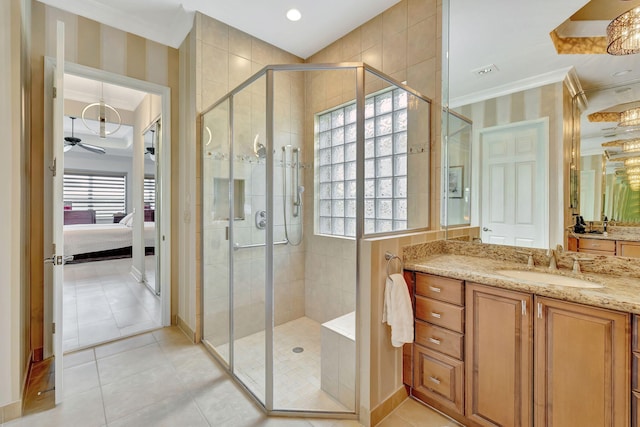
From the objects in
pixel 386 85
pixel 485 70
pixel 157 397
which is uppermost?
pixel 485 70

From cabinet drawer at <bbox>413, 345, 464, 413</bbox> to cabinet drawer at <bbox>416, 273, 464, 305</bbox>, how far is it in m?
0.34

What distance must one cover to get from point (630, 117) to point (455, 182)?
93 cm

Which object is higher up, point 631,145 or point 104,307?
point 631,145

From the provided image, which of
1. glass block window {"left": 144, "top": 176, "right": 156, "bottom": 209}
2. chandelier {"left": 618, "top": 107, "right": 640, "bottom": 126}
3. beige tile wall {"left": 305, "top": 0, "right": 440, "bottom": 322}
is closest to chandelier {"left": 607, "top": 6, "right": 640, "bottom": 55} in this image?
chandelier {"left": 618, "top": 107, "right": 640, "bottom": 126}

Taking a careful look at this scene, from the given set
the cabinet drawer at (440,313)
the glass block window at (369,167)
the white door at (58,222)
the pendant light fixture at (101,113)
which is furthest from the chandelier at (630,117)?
the pendant light fixture at (101,113)

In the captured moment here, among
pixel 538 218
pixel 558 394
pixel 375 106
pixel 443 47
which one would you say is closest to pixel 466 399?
pixel 558 394

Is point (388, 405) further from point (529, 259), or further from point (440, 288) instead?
point (529, 259)

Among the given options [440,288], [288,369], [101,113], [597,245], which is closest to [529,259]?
[597,245]

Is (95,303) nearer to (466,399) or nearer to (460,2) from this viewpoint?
(466,399)

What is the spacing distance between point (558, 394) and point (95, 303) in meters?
4.51

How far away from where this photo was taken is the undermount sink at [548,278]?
1.45 metres

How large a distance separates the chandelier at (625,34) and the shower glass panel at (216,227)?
8.00ft

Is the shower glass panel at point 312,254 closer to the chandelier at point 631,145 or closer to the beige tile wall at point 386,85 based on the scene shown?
the beige tile wall at point 386,85

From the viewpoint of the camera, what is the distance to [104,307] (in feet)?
11.2
